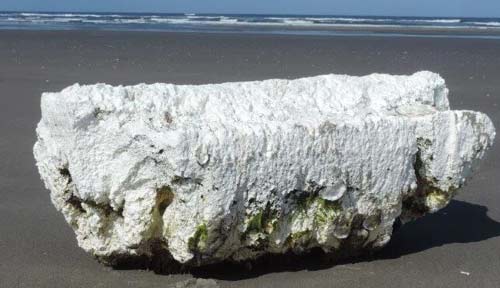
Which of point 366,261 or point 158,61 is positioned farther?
point 158,61

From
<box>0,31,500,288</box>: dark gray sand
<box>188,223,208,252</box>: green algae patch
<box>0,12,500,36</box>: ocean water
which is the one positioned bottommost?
<box>0,12,500,36</box>: ocean water

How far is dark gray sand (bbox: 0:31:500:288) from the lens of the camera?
4277 millimetres

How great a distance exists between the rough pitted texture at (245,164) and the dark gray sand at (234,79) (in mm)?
184

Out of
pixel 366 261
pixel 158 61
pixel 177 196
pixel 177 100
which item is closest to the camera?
pixel 177 196

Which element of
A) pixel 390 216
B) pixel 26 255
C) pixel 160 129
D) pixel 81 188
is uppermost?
pixel 160 129

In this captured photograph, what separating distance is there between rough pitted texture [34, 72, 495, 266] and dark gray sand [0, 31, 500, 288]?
18cm

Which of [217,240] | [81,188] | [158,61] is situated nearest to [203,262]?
[217,240]

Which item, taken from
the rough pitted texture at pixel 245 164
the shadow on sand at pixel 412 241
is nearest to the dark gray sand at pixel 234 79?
the shadow on sand at pixel 412 241

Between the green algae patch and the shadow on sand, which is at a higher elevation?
the green algae patch

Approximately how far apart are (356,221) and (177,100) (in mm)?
1108

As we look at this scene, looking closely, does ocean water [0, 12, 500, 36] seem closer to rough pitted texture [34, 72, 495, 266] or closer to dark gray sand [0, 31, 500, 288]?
dark gray sand [0, 31, 500, 288]

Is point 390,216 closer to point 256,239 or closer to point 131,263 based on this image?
point 256,239

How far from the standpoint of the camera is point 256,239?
4090 mm

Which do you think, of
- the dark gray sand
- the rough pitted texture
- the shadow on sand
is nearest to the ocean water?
the dark gray sand
